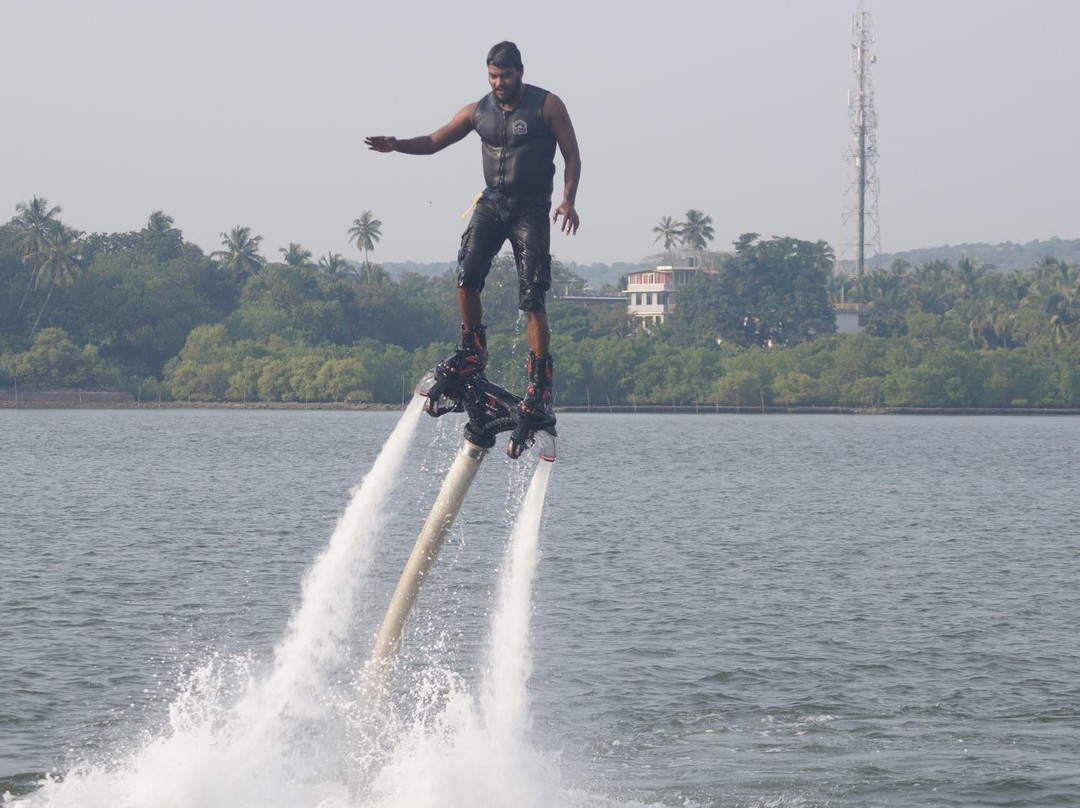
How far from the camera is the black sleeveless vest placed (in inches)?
553

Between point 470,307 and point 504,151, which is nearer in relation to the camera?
point 504,151

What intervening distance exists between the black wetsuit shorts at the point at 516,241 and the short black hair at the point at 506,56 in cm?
122

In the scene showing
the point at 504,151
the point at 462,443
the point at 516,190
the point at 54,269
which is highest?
the point at 54,269

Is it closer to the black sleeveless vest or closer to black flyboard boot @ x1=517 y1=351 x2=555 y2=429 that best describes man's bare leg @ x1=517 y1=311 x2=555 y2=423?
black flyboard boot @ x1=517 y1=351 x2=555 y2=429

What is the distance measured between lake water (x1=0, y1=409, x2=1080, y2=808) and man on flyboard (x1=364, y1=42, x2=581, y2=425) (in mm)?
2009

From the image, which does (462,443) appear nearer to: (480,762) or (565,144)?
(565,144)

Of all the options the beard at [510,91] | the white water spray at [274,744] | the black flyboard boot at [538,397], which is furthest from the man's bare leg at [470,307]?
the beard at [510,91]

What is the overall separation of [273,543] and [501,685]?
139 ft

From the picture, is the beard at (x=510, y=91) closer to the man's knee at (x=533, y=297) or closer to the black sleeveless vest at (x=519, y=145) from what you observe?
the black sleeveless vest at (x=519, y=145)

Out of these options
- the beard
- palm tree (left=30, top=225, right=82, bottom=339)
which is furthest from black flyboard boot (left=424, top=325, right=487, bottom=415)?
palm tree (left=30, top=225, right=82, bottom=339)

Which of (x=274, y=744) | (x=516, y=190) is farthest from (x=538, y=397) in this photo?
(x=274, y=744)

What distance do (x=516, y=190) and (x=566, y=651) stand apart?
24.8m

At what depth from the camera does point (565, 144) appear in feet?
46.2

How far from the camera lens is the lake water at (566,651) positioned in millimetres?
22641
